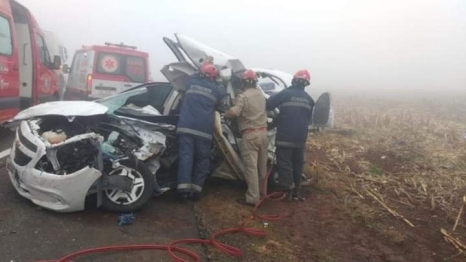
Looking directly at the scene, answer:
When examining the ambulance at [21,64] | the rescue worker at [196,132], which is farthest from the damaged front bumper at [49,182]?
the ambulance at [21,64]

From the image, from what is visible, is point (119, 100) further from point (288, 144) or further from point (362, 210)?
point (362, 210)

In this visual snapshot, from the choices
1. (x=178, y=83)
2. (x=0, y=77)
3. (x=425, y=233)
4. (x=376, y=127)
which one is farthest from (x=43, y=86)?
(x=376, y=127)

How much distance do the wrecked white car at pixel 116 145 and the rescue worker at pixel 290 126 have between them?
47 cm

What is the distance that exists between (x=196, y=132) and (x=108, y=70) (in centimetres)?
669

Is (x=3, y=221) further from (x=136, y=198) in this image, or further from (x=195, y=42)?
(x=195, y=42)

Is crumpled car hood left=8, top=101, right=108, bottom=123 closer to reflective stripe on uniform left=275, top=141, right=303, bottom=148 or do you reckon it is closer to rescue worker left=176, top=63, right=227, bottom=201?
rescue worker left=176, top=63, right=227, bottom=201

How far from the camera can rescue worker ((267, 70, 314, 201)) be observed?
607 centimetres

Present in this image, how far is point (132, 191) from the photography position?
186 inches

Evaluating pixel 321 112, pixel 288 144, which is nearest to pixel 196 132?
pixel 288 144

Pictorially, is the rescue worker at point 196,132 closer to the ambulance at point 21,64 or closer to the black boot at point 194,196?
the black boot at point 194,196

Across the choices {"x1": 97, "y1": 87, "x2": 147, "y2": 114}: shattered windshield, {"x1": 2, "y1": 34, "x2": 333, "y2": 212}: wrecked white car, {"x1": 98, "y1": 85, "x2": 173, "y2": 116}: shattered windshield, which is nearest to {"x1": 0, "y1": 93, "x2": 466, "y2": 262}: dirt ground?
{"x1": 2, "y1": 34, "x2": 333, "y2": 212}: wrecked white car

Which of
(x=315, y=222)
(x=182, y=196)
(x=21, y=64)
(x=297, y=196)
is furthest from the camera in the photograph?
(x=21, y=64)

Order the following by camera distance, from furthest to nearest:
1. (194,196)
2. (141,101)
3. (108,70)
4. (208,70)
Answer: (108,70), (141,101), (208,70), (194,196)

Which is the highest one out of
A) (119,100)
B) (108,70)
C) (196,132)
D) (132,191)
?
(108,70)
